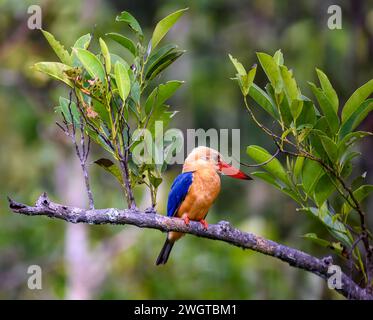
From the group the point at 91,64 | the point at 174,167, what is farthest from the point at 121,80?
the point at 174,167

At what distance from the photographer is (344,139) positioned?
2.88 m

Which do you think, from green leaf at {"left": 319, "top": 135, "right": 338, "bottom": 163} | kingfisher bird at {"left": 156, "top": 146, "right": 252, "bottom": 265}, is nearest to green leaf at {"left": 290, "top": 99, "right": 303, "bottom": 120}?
green leaf at {"left": 319, "top": 135, "right": 338, "bottom": 163}

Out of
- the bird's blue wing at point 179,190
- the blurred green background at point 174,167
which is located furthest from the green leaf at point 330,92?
the blurred green background at point 174,167

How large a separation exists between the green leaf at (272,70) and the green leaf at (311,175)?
41 cm

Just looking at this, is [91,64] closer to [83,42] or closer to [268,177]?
[83,42]

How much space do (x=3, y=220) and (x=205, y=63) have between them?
4.06m

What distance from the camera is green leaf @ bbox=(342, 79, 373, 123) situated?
9.48 feet

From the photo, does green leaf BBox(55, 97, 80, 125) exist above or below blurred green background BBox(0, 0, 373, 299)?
below

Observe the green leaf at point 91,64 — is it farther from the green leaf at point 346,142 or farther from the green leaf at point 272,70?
the green leaf at point 346,142

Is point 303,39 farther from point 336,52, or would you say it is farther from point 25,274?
point 25,274

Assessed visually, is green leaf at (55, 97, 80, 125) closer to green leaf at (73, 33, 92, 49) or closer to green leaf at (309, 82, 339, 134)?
green leaf at (73, 33, 92, 49)

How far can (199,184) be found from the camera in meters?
4.06

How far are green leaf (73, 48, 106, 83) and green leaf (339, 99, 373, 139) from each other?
102 cm

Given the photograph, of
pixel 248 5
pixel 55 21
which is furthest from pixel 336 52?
pixel 55 21
